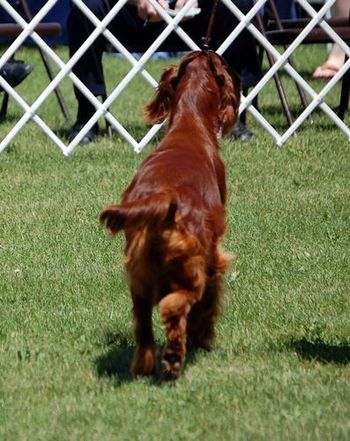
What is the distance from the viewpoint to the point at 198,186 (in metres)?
4.28

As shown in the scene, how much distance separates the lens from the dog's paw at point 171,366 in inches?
162

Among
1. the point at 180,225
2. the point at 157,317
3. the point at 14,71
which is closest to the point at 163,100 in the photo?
the point at 157,317

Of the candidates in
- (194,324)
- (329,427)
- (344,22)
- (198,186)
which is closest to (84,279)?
(194,324)

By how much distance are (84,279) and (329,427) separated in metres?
2.14

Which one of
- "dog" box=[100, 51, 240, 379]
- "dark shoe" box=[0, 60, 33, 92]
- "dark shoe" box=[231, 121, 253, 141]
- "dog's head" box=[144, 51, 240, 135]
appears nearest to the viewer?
"dog" box=[100, 51, 240, 379]

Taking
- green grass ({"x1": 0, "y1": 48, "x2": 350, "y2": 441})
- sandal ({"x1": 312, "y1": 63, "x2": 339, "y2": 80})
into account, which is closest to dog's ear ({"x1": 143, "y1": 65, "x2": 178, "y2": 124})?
green grass ({"x1": 0, "y1": 48, "x2": 350, "y2": 441})

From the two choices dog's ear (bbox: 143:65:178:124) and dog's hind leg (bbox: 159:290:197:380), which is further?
dog's ear (bbox: 143:65:178:124)

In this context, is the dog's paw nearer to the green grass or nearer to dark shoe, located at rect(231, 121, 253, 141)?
the green grass

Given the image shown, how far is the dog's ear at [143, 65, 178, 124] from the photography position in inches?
198

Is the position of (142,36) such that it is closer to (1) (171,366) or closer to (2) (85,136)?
(2) (85,136)

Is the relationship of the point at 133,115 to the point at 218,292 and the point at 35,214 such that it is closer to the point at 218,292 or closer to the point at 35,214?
the point at 35,214

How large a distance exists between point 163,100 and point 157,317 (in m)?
0.96

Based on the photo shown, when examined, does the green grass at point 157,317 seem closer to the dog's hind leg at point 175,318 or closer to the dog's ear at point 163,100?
the dog's hind leg at point 175,318

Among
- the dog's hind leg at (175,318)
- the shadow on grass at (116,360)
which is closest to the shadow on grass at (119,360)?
the shadow on grass at (116,360)
